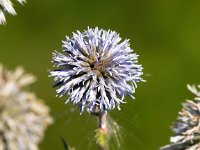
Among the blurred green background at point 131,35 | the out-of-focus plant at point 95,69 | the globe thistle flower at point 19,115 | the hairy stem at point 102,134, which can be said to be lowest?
the hairy stem at point 102,134

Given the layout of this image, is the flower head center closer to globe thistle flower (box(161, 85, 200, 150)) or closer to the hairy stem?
the hairy stem

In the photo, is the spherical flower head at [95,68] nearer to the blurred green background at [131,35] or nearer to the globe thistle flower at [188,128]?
the globe thistle flower at [188,128]

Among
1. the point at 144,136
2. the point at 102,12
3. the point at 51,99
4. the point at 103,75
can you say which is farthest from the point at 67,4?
the point at 103,75

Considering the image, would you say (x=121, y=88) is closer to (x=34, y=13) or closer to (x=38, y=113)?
(x=38, y=113)

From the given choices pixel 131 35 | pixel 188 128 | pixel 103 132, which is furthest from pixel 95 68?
pixel 131 35

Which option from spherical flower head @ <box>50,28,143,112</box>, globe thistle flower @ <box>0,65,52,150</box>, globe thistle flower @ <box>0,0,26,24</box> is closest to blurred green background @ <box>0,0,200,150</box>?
globe thistle flower @ <box>0,65,52,150</box>

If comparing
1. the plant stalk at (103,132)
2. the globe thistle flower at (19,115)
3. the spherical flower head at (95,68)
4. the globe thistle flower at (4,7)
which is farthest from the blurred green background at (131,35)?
the plant stalk at (103,132)
